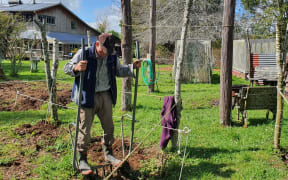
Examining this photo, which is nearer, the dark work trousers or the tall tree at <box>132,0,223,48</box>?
the dark work trousers

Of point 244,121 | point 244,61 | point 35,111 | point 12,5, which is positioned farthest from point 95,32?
point 244,121

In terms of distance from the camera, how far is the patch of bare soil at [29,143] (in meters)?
4.13

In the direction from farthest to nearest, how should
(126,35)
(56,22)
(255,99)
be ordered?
(56,22), (126,35), (255,99)

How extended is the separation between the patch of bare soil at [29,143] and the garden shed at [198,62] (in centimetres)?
Answer: 959

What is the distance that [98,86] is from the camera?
387 centimetres

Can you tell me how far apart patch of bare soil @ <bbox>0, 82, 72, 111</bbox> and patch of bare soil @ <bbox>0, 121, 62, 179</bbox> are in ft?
7.64

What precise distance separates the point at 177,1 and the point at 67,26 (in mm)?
24081

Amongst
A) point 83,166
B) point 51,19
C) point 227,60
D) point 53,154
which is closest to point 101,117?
point 83,166

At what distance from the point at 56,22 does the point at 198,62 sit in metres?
28.5

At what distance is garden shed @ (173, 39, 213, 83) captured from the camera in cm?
1429

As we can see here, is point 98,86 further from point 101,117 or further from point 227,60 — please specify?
point 227,60

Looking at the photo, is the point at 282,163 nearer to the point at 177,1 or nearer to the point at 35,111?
the point at 35,111

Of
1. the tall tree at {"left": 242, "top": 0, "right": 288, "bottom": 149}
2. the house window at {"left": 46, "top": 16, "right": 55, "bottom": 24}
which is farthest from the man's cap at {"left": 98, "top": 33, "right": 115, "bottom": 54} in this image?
the house window at {"left": 46, "top": 16, "right": 55, "bottom": 24}

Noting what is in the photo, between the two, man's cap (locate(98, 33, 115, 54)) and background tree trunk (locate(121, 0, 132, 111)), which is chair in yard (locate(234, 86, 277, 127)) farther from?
man's cap (locate(98, 33, 115, 54))
